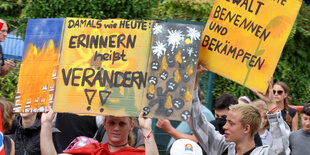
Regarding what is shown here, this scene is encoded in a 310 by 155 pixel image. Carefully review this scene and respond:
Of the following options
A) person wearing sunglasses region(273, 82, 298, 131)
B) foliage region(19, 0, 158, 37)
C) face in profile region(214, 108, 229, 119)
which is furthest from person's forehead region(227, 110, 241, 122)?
foliage region(19, 0, 158, 37)

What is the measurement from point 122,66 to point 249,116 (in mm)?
1192

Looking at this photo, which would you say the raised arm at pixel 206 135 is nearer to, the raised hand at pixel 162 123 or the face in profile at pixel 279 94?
the raised hand at pixel 162 123

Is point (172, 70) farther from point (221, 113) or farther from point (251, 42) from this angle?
point (221, 113)

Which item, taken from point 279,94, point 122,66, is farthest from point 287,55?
point 122,66

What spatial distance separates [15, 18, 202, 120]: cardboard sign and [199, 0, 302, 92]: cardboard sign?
26cm

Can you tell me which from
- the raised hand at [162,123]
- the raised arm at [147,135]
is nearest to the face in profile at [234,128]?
the raised hand at [162,123]

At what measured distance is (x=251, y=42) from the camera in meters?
4.87

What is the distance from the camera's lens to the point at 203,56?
492cm

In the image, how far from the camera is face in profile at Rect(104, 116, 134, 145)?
4969mm

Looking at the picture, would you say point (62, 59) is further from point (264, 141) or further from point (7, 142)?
point (264, 141)

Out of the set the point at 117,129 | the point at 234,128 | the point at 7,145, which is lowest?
the point at 7,145

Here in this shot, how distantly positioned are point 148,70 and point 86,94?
0.53 meters

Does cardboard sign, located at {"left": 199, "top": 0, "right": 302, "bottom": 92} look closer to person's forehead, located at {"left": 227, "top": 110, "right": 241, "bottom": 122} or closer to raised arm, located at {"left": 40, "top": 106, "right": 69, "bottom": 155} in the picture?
person's forehead, located at {"left": 227, "top": 110, "right": 241, "bottom": 122}

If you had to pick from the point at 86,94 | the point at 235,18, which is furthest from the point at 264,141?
the point at 86,94
